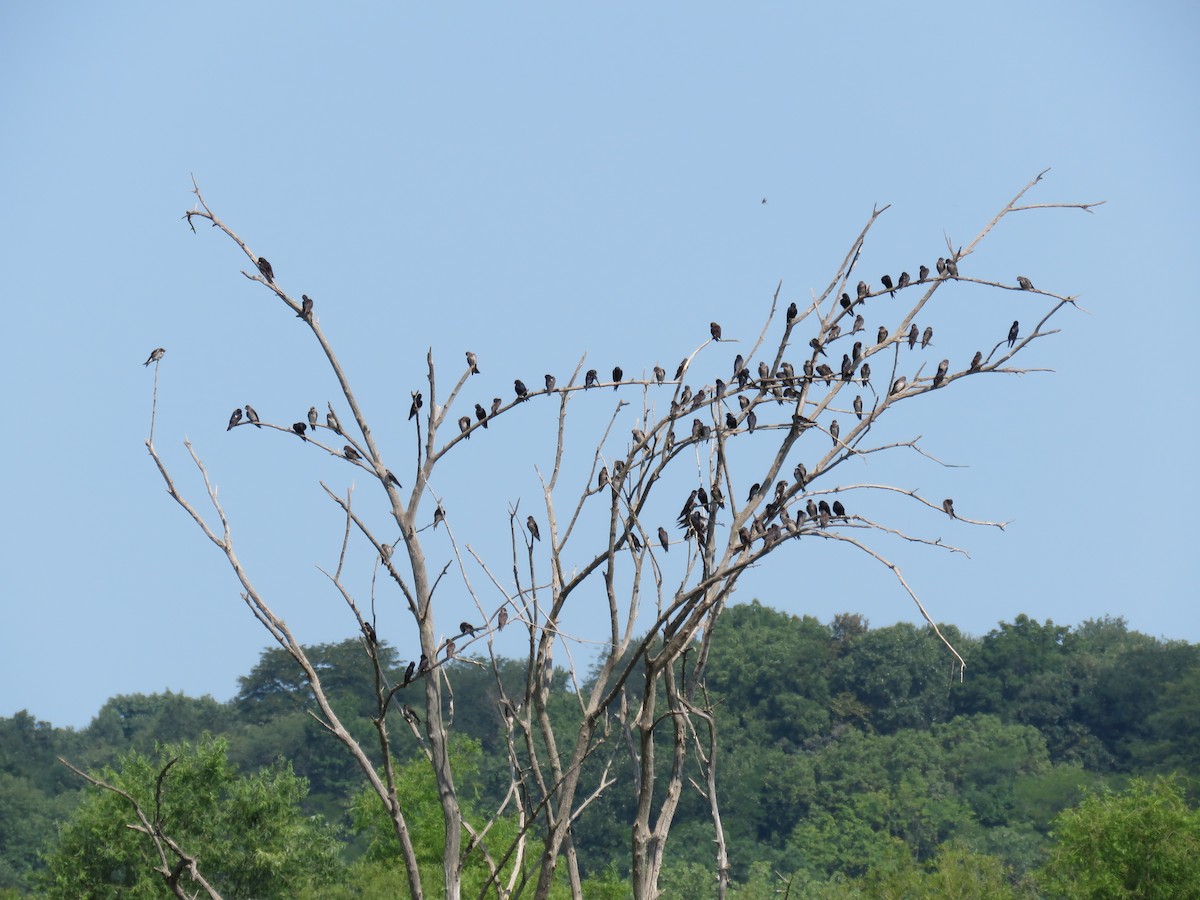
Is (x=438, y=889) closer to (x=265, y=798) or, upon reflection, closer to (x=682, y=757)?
(x=265, y=798)

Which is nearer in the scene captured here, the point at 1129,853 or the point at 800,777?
the point at 1129,853

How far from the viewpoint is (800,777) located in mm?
71000

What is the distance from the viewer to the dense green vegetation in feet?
115

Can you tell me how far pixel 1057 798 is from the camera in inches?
2608

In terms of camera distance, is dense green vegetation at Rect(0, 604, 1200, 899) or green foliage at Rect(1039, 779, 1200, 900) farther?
dense green vegetation at Rect(0, 604, 1200, 899)

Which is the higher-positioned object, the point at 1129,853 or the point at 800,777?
the point at 800,777

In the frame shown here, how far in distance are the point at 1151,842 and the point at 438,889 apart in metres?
15.6

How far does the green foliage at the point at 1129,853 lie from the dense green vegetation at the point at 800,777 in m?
0.06

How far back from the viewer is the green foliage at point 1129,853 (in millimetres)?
33938

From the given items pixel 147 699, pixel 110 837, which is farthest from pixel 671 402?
pixel 147 699

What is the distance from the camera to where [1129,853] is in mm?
34656

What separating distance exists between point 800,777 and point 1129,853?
36.9 meters

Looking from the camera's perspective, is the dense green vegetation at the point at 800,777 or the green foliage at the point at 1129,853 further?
the dense green vegetation at the point at 800,777

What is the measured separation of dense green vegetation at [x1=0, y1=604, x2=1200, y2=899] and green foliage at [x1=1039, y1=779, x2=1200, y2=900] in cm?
6
